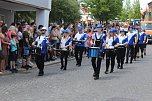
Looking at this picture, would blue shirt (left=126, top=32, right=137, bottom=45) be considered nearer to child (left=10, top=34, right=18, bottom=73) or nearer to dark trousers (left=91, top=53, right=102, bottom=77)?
dark trousers (left=91, top=53, right=102, bottom=77)

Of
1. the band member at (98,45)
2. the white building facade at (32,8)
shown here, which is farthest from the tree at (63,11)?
the band member at (98,45)

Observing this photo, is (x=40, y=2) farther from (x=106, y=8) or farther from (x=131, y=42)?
(x=106, y=8)

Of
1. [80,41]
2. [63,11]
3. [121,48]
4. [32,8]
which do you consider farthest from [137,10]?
[121,48]

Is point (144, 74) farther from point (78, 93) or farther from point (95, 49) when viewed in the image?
point (78, 93)

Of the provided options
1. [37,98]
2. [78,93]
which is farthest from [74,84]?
[37,98]

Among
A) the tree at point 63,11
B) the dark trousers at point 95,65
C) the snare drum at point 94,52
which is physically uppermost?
the tree at point 63,11

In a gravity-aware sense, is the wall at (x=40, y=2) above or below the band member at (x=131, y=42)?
above

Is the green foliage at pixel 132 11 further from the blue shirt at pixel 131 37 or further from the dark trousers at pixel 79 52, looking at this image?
the dark trousers at pixel 79 52

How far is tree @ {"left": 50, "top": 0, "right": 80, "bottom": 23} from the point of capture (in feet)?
154

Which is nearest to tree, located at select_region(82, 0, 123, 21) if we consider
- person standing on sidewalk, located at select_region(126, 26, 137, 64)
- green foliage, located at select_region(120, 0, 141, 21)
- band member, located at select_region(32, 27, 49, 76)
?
person standing on sidewalk, located at select_region(126, 26, 137, 64)

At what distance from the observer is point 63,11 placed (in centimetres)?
4753

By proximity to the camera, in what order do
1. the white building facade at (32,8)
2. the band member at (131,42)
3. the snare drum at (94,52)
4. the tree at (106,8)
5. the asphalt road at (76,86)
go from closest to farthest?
the asphalt road at (76,86) < the snare drum at (94,52) < the band member at (131,42) < the white building facade at (32,8) < the tree at (106,8)

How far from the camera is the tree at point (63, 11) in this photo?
4697 cm

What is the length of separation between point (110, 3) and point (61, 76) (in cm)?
4300
